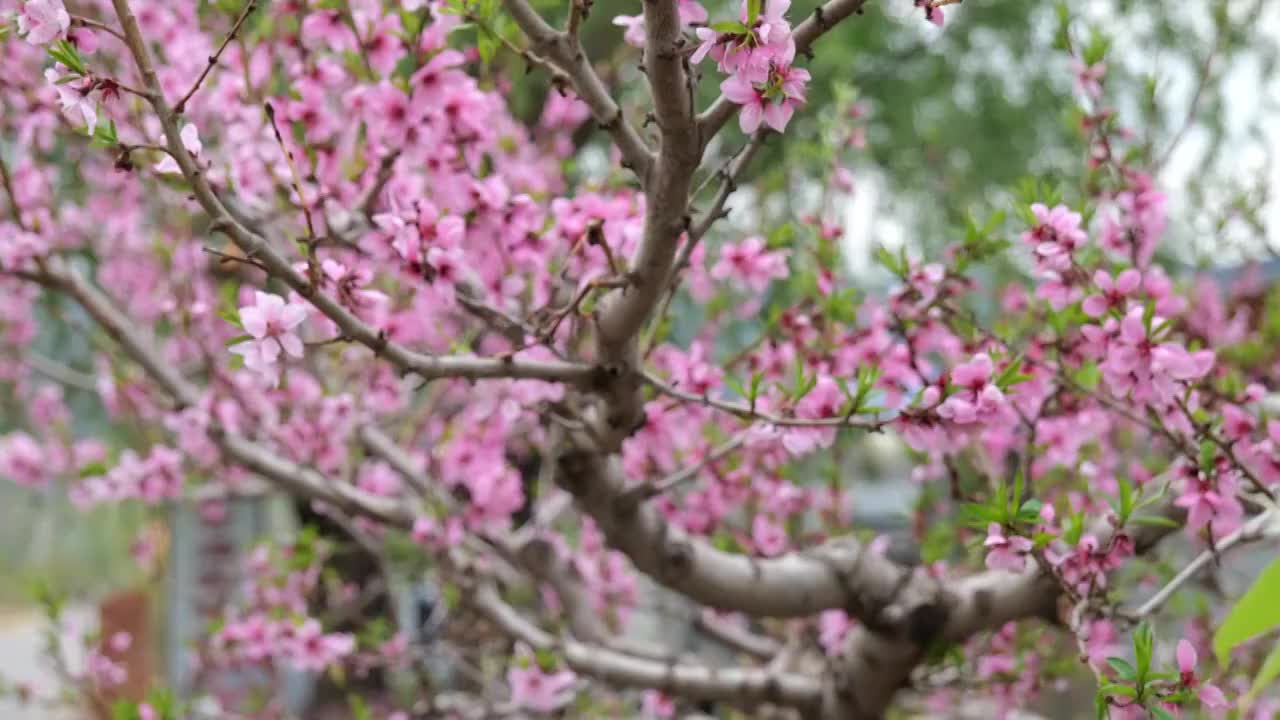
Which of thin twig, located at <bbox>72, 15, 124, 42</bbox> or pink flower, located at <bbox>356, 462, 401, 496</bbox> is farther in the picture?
pink flower, located at <bbox>356, 462, 401, 496</bbox>

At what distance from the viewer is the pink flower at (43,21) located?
1.16 m

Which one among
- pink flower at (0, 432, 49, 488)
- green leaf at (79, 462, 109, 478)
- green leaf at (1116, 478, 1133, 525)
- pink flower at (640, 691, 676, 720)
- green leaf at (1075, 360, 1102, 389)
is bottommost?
pink flower at (640, 691, 676, 720)

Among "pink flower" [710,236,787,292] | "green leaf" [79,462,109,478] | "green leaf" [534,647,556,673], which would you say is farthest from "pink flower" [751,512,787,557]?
"green leaf" [79,462,109,478]

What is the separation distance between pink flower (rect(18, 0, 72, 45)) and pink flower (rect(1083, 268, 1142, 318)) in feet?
4.73

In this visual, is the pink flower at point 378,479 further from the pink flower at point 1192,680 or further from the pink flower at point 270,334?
the pink flower at point 1192,680

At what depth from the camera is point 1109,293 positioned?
1.61 metres

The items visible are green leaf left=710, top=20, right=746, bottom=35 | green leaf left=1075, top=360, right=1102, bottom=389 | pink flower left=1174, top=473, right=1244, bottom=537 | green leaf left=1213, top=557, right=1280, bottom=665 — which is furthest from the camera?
green leaf left=1075, top=360, right=1102, bottom=389

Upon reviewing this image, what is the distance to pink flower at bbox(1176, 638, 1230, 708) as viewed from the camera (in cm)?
126

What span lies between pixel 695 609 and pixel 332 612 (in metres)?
1.35

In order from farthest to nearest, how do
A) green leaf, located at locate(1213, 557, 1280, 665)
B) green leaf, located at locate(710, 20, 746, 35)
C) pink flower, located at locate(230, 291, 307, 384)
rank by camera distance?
pink flower, located at locate(230, 291, 307, 384) < green leaf, located at locate(710, 20, 746, 35) < green leaf, located at locate(1213, 557, 1280, 665)

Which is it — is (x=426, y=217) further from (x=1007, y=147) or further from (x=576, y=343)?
(x=1007, y=147)

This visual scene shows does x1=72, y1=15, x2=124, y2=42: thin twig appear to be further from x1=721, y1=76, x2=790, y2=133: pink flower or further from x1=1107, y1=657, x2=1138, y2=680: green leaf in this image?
x1=1107, y1=657, x2=1138, y2=680: green leaf

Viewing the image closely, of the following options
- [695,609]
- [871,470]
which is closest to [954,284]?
[695,609]

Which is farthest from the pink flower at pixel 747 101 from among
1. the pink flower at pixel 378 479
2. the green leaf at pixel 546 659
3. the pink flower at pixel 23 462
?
the pink flower at pixel 23 462
